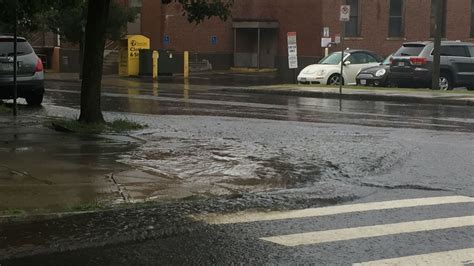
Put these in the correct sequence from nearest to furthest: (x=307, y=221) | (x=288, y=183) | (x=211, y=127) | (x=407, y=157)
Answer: (x=307, y=221) < (x=288, y=183) < (x=407, y=157) < (x=211, y=127)

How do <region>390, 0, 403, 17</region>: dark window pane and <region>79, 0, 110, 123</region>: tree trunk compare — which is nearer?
<region>79, 0, 110, 123</region>: tree trunk

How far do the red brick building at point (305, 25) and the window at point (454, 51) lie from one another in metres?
16.4

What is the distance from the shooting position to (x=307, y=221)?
637 centimetres

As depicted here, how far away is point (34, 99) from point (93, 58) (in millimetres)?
5386

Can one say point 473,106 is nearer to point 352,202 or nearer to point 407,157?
point 407,157

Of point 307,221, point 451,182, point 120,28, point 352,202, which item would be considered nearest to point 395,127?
point 451,182

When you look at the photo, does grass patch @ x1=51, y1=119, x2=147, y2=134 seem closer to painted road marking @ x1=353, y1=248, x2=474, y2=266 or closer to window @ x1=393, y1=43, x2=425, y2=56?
painted road marking @ x1=353, y1=248, x2=474, y2=266

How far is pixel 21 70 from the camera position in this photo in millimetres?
15742

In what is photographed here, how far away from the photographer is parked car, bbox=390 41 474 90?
24.0 metres

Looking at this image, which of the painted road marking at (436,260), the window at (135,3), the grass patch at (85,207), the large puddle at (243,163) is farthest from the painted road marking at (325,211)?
the window at (135,3)

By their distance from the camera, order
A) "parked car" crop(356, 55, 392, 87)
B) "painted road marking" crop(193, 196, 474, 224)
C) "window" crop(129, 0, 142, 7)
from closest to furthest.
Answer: "painted road marking" crop(193, 196, 474, 224)
"parked car" crop(356, 55, 392, 87)
"window" crop(129, 0, 142, 7)

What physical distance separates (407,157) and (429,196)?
8.23 ft

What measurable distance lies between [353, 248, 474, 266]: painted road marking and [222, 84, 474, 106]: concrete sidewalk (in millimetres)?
15622

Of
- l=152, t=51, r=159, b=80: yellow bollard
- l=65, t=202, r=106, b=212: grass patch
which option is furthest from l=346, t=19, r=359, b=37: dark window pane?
l=65, t=202, r=106, b=212: grass patch
